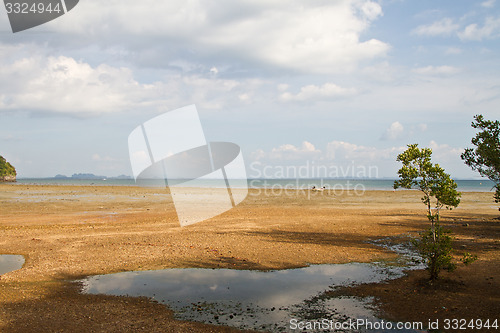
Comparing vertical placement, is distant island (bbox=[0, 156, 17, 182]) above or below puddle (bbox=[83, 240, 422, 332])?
above

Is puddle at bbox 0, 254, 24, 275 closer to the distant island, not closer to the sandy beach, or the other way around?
the sandy beach

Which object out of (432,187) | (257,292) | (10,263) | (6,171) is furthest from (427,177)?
(6,171)

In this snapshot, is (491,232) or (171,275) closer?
(171,275)

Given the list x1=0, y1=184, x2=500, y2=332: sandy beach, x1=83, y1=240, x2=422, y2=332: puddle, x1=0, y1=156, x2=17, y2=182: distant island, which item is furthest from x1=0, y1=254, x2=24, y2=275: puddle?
x1=0, y1=156, x2=17, y2=182: distant island

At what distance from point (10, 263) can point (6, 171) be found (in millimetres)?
155692

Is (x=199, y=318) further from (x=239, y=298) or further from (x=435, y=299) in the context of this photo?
(x=435, y=299)

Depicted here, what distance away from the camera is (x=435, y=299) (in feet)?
32.0

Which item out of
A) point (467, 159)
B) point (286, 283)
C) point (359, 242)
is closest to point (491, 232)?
point (467, 159)

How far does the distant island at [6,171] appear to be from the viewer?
137500 millimetres

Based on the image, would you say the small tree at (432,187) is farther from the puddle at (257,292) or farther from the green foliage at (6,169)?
the green foliage at (6,169)

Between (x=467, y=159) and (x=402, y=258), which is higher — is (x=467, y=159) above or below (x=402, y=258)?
above

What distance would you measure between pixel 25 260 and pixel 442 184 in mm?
17096

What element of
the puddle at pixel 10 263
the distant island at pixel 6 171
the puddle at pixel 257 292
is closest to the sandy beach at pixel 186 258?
the puddle at pixel 10 263

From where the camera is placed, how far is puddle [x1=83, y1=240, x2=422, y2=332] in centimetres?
875
